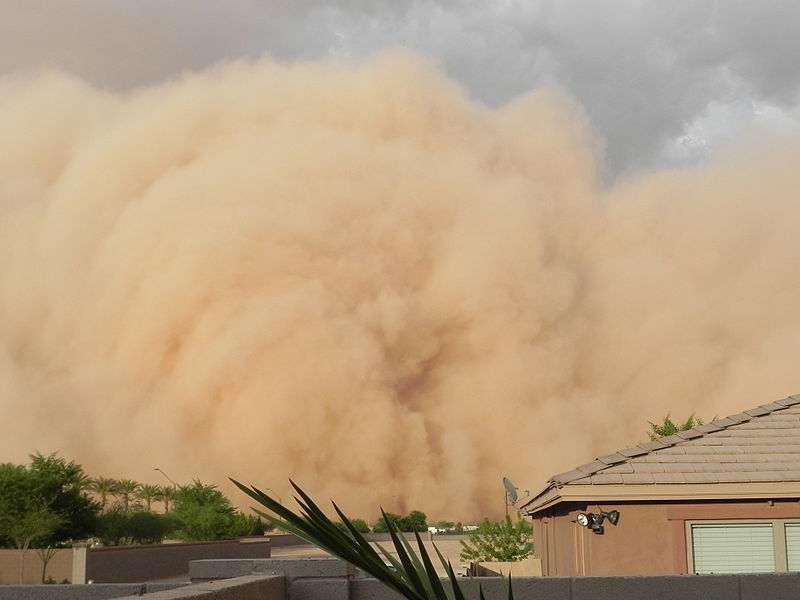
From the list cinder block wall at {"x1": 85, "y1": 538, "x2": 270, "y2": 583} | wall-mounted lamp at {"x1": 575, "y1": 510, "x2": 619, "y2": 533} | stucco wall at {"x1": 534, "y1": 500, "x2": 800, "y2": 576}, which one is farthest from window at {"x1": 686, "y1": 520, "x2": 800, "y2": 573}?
cinder block wall at {"x1": 85, "y1": 538, "x2": 270, "y2": 583}

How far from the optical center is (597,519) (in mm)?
13680

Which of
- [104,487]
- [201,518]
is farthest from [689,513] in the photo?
[104,487]

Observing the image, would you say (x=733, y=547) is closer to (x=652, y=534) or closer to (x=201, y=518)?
(x=652, y=534)

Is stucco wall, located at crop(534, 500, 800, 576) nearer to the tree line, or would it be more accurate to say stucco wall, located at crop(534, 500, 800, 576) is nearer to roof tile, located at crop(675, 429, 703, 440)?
roof tile, located at crop(675, 429, 703, 440)

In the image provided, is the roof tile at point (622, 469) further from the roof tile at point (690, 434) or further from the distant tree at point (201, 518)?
the distant tree at point (201, 518)

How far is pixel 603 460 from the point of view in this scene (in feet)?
46.9

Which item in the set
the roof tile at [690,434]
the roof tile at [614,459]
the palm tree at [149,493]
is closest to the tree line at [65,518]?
the roof tile at [614,459]

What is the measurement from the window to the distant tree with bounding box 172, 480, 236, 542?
33153mm

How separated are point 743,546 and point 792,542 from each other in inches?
24.6

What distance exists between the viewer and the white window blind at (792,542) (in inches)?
530

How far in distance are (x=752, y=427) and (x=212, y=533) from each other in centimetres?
3317

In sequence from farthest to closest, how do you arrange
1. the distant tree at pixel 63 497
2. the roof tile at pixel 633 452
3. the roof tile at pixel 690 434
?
the distant tree at pixel 63 497 < the roof tile at pixel 690 434 < the roof tile at pixel 633 452

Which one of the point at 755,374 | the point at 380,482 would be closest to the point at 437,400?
the point at 380,482

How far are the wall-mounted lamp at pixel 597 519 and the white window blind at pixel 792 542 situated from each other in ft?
7.17
